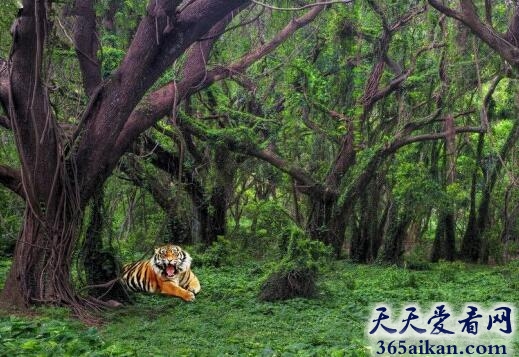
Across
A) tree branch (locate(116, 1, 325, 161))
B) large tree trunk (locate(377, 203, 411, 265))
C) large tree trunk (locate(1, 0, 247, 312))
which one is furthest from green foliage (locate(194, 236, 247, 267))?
large tree trunk (locate(1, 0, 247, 312))

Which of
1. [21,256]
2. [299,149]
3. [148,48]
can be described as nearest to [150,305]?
[21,256]

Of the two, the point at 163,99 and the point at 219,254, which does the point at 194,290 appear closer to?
the point at 163,99

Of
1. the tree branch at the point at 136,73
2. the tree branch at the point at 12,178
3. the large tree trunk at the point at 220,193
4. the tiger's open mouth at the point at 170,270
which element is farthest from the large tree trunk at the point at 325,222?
the tree branch at the point at 12,178

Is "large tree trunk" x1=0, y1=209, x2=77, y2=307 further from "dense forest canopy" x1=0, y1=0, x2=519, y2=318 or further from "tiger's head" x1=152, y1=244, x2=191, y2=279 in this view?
"tiger's head" x1=152, y1=244, x2=191, y2=279

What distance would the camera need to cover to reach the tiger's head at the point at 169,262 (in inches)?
367

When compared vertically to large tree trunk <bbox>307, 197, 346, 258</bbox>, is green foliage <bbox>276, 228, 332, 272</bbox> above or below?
below

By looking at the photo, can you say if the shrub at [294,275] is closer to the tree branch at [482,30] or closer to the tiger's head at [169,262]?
the tiger's head at [169,262]

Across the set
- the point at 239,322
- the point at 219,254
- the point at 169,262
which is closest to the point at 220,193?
the point at 219,254

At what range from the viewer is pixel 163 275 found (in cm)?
933

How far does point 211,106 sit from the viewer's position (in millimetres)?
13875

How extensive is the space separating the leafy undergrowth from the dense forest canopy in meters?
0.79

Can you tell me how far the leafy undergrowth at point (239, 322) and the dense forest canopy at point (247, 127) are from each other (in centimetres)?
79

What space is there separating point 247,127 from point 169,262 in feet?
13.4

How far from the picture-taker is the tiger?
30.2 feet
